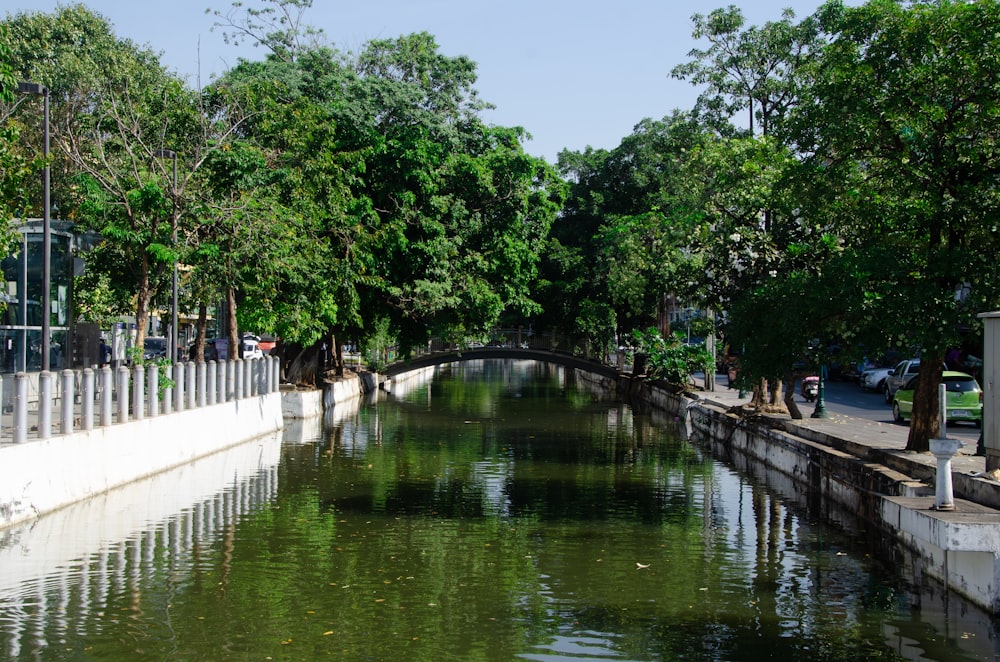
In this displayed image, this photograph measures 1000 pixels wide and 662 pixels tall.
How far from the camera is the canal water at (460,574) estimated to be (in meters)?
10.6

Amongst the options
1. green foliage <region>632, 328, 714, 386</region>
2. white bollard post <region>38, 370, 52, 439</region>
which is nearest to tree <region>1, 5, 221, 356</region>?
white bollard post <region>38, 370, 52, 439</region>

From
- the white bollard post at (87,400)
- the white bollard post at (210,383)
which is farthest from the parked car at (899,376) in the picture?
the white bollard post at (87,400)

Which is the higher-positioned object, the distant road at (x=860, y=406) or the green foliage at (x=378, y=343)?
the green foliage at (x=378, y=343)

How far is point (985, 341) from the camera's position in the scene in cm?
1493

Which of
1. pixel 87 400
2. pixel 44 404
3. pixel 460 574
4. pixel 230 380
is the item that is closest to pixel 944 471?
pixel 460 574

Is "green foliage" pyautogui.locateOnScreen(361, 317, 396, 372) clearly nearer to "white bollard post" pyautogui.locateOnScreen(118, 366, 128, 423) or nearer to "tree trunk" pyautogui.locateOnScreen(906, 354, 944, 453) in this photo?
"white bollard post" pyautogui.locateOnScreen(118, 366, 128, 423)

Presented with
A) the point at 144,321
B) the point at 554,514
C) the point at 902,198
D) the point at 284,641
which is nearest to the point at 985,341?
the point at 902,198

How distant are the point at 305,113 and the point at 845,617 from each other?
25.2 metres

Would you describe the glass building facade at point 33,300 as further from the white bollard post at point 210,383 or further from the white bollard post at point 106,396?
the white bollard post at point 106,396

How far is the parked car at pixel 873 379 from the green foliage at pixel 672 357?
7520 millimetres

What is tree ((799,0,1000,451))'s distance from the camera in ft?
56.8

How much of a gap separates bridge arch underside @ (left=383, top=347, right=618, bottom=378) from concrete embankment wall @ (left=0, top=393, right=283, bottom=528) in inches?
1227

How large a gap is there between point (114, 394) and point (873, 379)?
1340 inches

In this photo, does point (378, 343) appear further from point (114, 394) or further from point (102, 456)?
point (102, 456)
